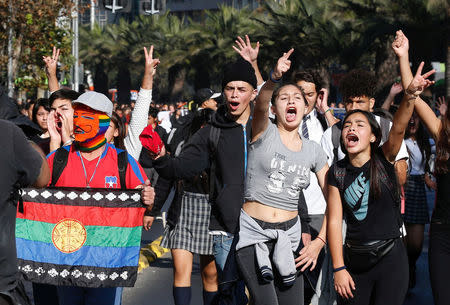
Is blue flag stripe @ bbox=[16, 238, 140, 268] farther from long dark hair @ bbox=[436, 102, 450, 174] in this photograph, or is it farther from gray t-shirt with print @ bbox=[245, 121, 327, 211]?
long dark hair @ bbox=[436, 102, 450, 174]

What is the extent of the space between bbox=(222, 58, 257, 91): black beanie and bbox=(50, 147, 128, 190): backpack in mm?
927

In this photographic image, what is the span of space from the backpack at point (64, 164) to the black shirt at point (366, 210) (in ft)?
4.15

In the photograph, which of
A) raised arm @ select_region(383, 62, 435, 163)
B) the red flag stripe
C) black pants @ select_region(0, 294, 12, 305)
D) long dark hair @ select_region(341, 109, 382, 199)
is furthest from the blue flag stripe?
raised arm @ select_region(383, 62, 435, 163)

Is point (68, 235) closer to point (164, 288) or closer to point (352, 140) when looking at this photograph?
point (352, 140)

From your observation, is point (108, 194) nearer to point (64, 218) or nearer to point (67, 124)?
point (64, 218)

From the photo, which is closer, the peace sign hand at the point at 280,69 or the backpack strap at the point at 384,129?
the peace sign hand at the point at 280,69

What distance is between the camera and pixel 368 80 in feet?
23.0

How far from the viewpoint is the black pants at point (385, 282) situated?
5035 mm

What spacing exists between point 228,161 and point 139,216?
3.01 feet

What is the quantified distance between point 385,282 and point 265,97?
1.31m

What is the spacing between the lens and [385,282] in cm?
505

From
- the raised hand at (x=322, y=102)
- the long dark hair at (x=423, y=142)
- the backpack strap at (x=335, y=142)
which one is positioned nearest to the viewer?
the backpack strap at (x=335, y=142)

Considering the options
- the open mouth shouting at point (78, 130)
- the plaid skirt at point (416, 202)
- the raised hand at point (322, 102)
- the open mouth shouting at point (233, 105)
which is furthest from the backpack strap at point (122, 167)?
the plaid skirt at point (416, 202)

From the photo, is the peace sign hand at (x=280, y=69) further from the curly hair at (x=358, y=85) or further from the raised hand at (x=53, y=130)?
the curly hair at (x=358, y=85)
